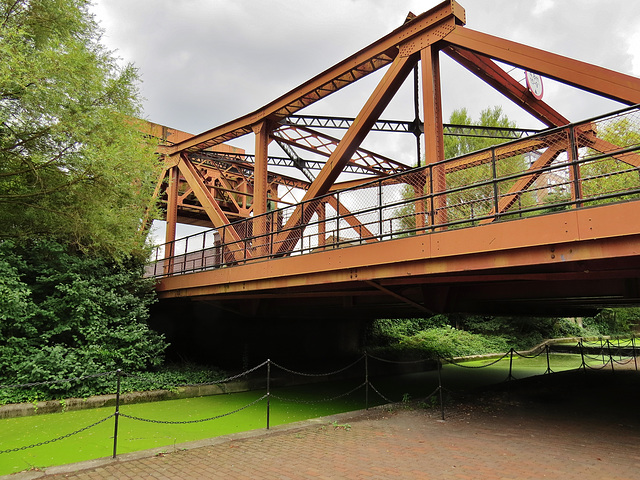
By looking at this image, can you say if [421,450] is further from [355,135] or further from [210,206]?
[210,206]

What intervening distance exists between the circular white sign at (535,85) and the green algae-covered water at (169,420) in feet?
28.3

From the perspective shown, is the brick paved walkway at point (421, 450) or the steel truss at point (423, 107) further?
the steel truss at point (423, 107)

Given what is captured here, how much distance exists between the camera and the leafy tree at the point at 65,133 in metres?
8.77

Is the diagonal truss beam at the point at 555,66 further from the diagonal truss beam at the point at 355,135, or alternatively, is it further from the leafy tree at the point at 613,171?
the diagonal truss beam at the point at 355,135

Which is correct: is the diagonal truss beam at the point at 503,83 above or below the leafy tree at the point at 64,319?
above

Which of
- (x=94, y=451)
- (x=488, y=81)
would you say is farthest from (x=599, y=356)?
(x=94, y=451)

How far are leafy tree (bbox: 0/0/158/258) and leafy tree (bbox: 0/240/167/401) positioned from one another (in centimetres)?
74

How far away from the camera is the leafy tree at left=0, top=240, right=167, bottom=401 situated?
10.1 m

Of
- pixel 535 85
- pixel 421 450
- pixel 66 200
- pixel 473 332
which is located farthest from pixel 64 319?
pixel 473 332

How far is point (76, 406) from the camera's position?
10.2m

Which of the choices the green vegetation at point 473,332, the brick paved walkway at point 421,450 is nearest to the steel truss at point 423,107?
the brick paved walkway at point 421,450

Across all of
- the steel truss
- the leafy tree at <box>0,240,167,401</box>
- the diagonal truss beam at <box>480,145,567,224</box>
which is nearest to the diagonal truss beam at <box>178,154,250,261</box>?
the steel truss

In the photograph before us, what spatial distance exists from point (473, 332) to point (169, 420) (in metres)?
25.9

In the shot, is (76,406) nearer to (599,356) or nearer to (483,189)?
(483,189)
